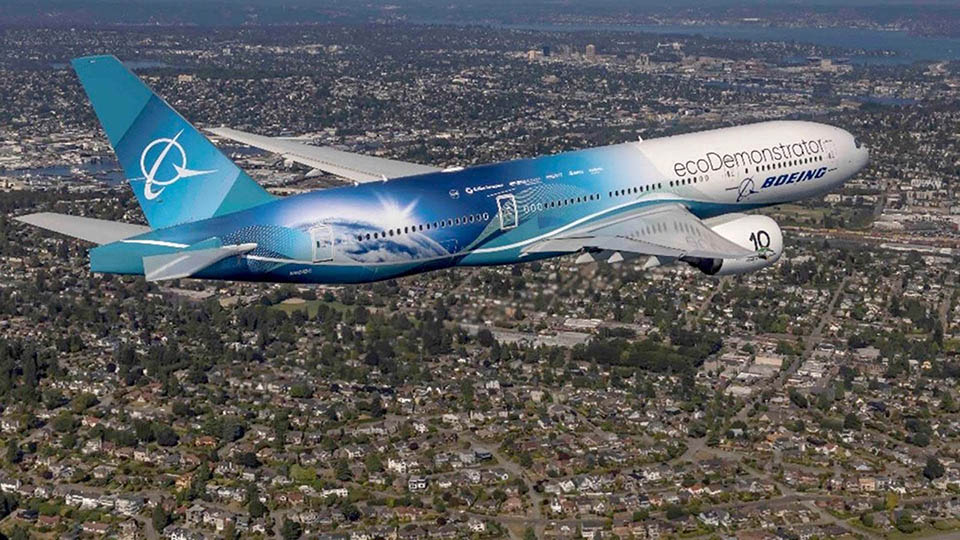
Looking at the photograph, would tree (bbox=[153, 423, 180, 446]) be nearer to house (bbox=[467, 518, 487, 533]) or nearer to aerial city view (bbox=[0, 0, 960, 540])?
aerial city view (bbox=[0, 0, 960, 540])

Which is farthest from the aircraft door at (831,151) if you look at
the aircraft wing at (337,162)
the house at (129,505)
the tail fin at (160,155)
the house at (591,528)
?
the house at (129,505)

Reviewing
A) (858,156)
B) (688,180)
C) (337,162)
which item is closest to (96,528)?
(337,162)

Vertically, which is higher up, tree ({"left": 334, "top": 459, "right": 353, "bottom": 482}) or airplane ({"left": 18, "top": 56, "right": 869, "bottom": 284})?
airplane ({"left": 18, "top": 56, "right": 869, "bottom": 284})

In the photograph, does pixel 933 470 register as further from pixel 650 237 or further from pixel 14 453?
pixel 14 453

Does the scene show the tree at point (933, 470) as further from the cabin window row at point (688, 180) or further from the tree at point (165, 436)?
the tree at point (165, 436)

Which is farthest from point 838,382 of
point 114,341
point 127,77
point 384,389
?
point 127,77

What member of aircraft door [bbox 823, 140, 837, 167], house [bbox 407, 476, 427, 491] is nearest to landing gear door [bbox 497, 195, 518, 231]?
aircraft door [bbox 823, 140, 837, 167]

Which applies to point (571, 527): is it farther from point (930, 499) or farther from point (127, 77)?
point (127, 77)
